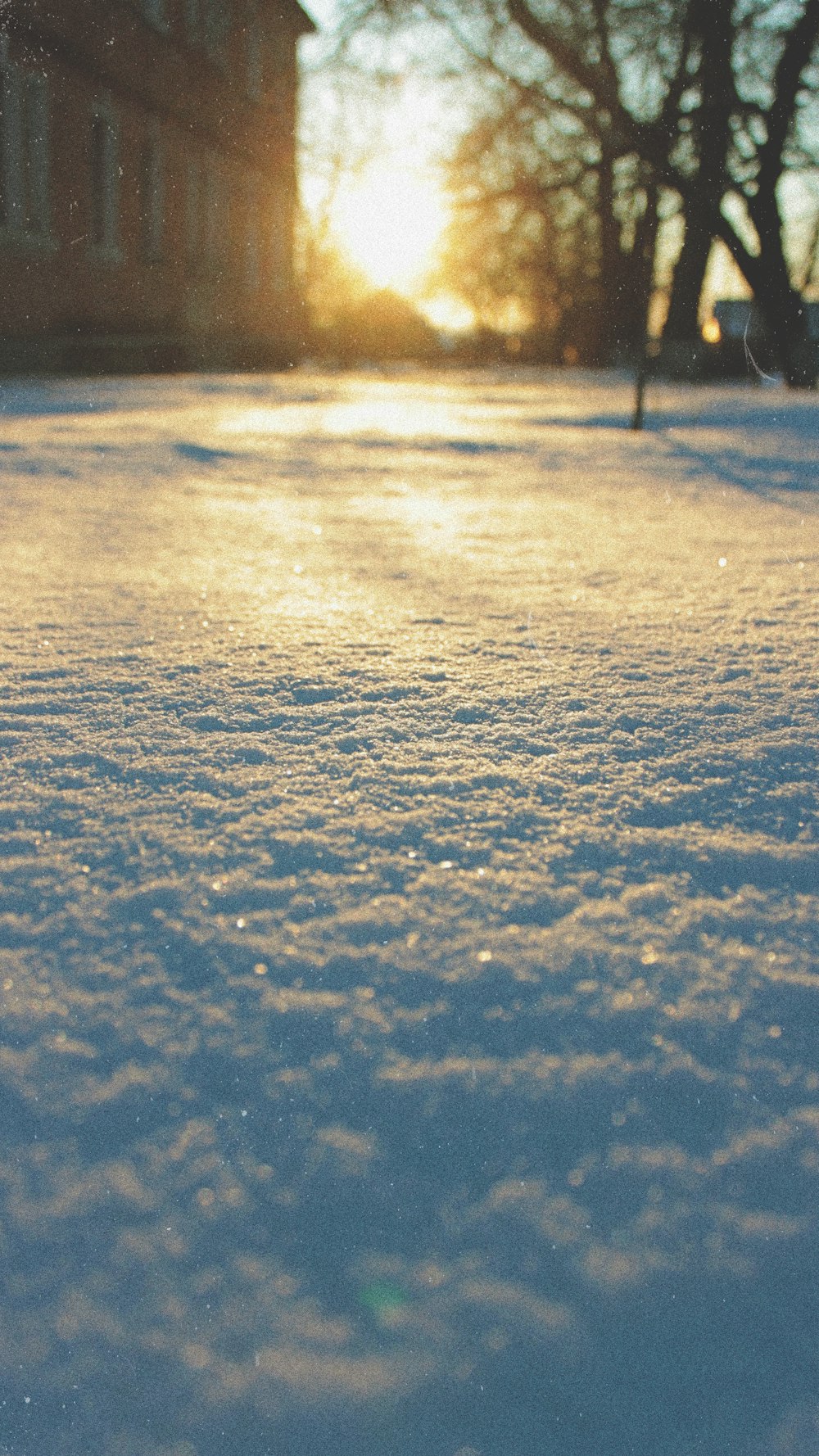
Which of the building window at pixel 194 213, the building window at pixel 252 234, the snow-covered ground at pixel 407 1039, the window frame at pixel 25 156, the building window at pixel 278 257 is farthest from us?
the building window at pixel 278 257

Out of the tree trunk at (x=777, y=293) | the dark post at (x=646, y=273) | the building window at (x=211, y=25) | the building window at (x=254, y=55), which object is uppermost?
the building window at (x=254, y=55)

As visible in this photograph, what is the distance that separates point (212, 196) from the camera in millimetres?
14180

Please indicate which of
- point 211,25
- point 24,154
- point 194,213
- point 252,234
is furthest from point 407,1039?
point 252,234

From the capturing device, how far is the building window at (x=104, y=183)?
10992mm

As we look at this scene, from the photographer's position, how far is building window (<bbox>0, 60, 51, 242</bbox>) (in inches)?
365

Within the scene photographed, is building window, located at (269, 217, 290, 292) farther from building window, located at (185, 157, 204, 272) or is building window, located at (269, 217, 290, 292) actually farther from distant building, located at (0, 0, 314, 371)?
building window, located at (185, 157, 204, 272)

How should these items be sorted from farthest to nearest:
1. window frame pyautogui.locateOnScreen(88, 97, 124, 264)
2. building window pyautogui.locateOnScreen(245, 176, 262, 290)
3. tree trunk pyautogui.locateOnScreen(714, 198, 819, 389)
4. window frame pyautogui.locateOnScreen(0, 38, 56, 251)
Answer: building window pyautogui.locateOnScreen(245, 176, 262, 290) → tree trunk pyautogui.locateOnScreen(714, 198, 819, 389) → window frame pyautogui.locateOnScreen(88, 97, 124, 264) → window frame pyautogui.locateOnScreen(0, 38, 56, 251)

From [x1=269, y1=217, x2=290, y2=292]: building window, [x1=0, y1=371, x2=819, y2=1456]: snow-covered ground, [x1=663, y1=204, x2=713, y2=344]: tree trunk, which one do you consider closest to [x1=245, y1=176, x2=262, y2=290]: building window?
[x1=269, y1=217, x2=290, y2=292]: building window

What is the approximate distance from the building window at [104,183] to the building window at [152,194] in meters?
0.78

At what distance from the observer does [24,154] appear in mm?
9609

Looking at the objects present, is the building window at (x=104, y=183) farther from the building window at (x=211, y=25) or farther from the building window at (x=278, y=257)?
the building window at (x=278, y=257)

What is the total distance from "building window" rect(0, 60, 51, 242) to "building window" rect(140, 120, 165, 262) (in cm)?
235

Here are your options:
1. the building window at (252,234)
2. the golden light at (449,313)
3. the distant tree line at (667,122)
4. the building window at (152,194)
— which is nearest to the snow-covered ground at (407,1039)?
the distant tree line at (667,122)

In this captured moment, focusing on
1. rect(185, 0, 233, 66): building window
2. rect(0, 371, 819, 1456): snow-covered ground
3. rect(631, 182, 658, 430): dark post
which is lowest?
rect(0, 371, 819, 1456): snow-covered ground
